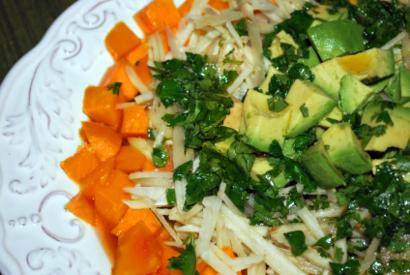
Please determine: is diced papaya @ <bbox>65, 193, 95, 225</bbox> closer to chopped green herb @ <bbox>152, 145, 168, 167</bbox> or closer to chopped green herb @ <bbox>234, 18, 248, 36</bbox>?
chopped green herb @ <bbox>152, 145, 168, 167</bbox>

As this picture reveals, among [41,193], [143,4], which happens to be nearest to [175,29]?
[143,4]

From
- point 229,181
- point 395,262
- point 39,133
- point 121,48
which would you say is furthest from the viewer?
point 121,48

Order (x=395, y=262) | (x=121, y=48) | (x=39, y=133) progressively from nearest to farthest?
(x=395, y=262) < (x=39, y=133) < (x=121, y=48)

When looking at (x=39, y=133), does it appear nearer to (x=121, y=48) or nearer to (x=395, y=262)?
(x=121, y=48)

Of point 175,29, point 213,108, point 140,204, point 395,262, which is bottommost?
point 395,262

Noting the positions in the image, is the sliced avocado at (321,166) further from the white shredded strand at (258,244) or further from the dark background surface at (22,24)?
the dark background surface at (22,24)

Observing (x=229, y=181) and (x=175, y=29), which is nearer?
(x=229, y=181)

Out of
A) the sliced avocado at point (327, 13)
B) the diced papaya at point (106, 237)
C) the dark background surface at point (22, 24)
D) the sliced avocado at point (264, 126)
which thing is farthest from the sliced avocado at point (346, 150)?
the dark background surface at point (22, 24)
